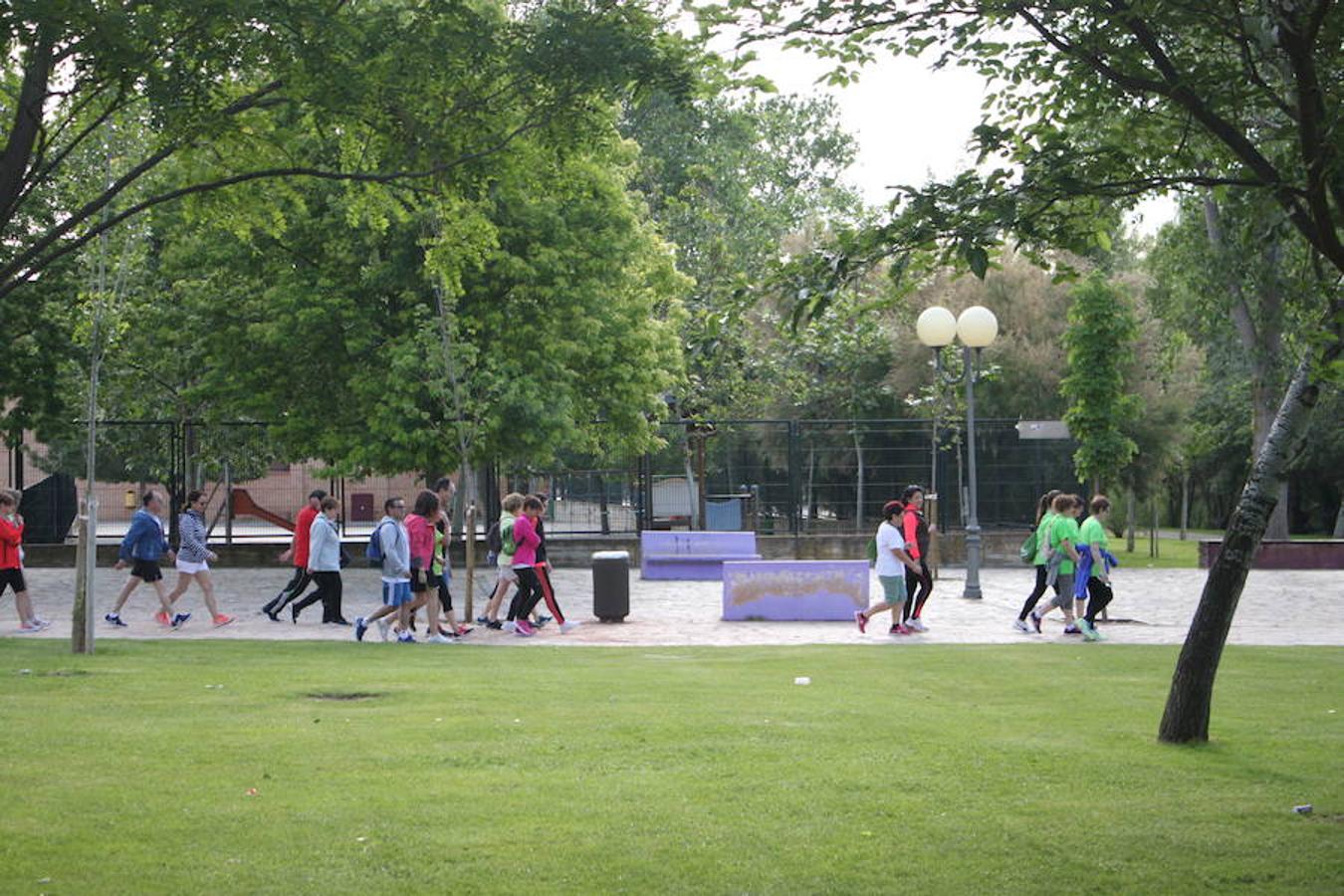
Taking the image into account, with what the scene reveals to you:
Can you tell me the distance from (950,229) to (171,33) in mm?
5158

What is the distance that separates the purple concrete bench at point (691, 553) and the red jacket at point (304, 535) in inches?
370

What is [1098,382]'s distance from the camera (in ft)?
106

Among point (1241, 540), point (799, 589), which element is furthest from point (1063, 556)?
point (1241, 540)

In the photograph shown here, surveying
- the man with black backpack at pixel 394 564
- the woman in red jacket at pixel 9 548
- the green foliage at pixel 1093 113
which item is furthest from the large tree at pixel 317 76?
the woman in red jacket at pixel 9 548

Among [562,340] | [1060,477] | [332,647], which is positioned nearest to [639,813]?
[332,647]

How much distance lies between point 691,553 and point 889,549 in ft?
36.1

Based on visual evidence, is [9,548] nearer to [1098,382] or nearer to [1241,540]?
[1241,540]

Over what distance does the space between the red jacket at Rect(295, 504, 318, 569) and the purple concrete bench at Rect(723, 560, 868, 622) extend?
5.20 m

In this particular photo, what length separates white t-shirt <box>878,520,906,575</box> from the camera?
17.2m

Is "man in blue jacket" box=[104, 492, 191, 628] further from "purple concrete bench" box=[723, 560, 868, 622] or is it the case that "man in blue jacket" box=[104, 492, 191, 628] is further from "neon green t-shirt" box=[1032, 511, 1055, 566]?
"neon green t-shirt" box=[1032, 511, 1055, 566]

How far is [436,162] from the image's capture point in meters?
11.1

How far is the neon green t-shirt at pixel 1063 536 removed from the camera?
57.6 ft

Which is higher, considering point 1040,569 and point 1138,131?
point 1138,131

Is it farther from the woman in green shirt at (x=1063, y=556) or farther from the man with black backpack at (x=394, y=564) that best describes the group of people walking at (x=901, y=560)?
the man with black backpack at (x=394, y=564)
